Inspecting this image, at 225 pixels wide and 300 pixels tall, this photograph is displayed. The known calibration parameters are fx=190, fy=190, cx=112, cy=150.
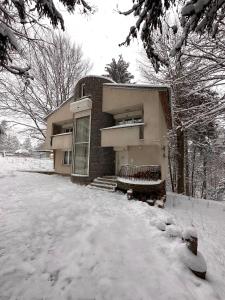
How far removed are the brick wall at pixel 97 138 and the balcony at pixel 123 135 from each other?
0.68 meters

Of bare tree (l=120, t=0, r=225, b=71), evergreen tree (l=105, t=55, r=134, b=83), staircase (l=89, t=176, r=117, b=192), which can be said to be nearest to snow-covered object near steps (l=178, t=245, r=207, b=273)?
bare tree (l=120, t=0, r=225, b=71)

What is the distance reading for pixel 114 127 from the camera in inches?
514

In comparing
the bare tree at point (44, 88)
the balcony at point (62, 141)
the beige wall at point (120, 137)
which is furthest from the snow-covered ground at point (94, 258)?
the bare tree at point (44, 88)

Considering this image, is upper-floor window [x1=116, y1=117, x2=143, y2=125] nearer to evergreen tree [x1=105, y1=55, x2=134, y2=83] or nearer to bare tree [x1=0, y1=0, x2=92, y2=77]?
bare tree [x1=0, y1=0, x2=92, y2=77]

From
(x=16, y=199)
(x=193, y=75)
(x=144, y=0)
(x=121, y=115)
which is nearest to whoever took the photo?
(x=144, y=0)

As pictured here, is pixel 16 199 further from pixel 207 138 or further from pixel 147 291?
pixel 207 138

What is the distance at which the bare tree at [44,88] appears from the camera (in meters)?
19.0

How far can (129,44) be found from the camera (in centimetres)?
365

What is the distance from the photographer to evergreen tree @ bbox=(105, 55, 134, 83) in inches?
982

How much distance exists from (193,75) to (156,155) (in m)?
5.98

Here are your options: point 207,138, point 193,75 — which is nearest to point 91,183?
point 193,75

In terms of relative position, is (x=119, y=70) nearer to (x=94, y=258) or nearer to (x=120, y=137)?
(x=120, y=137)

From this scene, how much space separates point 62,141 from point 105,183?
22.0 ft

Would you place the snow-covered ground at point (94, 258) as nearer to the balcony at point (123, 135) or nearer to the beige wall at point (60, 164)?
the balcony at point (123, 135)
